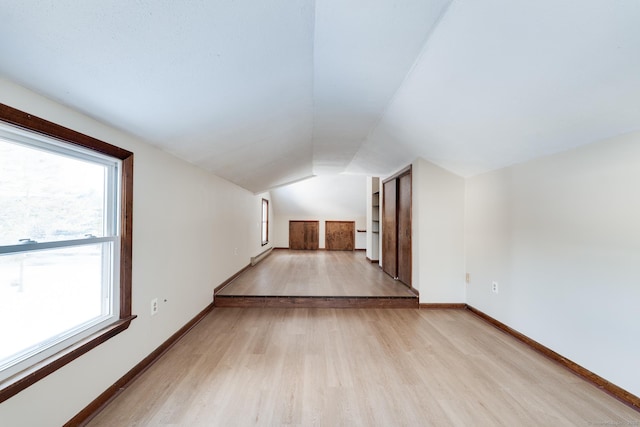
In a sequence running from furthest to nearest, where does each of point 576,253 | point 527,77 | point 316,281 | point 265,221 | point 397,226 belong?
1. point 265,221
2. point 397,226
3. point 316,281
4. point 576,253
5. point 527,77

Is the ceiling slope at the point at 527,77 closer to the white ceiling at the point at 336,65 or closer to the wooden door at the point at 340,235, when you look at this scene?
the white ceiling at the point at 336,65

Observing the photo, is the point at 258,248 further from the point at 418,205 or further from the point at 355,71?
the point at 355,71

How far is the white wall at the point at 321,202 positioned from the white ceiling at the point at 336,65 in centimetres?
484

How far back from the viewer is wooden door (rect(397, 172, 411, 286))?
149 inches

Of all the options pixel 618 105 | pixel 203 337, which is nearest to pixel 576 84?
pixel 618 105

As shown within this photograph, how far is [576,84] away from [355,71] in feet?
4.01

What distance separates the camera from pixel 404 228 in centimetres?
406

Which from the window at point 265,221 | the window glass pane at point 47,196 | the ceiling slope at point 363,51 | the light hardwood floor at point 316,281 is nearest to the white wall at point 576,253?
the light hardwood floor at point 316,281

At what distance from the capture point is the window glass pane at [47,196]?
1.12 metres

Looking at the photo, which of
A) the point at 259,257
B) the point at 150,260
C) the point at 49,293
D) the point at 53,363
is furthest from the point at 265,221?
the point at 53,363

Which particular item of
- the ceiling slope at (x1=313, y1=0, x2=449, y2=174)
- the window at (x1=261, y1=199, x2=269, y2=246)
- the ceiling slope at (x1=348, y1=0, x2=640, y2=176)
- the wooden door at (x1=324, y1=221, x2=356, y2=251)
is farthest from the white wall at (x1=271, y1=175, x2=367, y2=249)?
the ceiling slope at (x1=348, y1=0, x2=640, y2=176)

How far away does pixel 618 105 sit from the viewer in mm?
1449

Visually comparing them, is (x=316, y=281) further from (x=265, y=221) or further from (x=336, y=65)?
(x=265, y=221)

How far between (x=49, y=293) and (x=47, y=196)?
50cm
